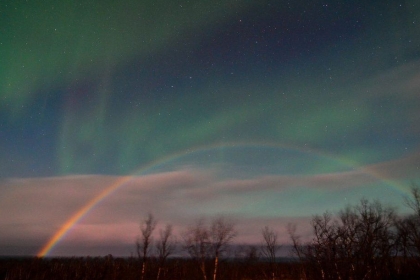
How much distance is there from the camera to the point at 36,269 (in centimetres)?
8538

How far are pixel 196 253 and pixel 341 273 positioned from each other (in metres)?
49.5

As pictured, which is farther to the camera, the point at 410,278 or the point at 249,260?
the point at 249,260

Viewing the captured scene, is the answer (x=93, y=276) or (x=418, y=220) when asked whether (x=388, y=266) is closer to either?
(x=418, y=220)

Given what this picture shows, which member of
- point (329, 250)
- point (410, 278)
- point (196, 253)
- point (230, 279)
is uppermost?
point (329, 250)

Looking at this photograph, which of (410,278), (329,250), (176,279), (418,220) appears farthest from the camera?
(176,279)

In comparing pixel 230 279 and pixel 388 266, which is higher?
pixel 388 266

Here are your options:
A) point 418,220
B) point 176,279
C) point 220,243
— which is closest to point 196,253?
point 220,243

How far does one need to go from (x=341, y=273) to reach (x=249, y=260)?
86.6m

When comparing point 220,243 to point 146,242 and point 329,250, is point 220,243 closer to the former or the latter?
point 146,242

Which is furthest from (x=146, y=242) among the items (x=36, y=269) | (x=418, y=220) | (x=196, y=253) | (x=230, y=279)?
(x=418, y=220)

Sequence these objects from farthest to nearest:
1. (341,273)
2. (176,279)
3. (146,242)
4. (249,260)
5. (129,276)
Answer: (249,260) < (176,279) < (129,276) < (146,242) < (341,273)

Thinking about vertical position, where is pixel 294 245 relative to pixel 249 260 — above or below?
above

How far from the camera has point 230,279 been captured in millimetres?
83062

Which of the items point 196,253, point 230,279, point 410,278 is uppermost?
point 196,253
